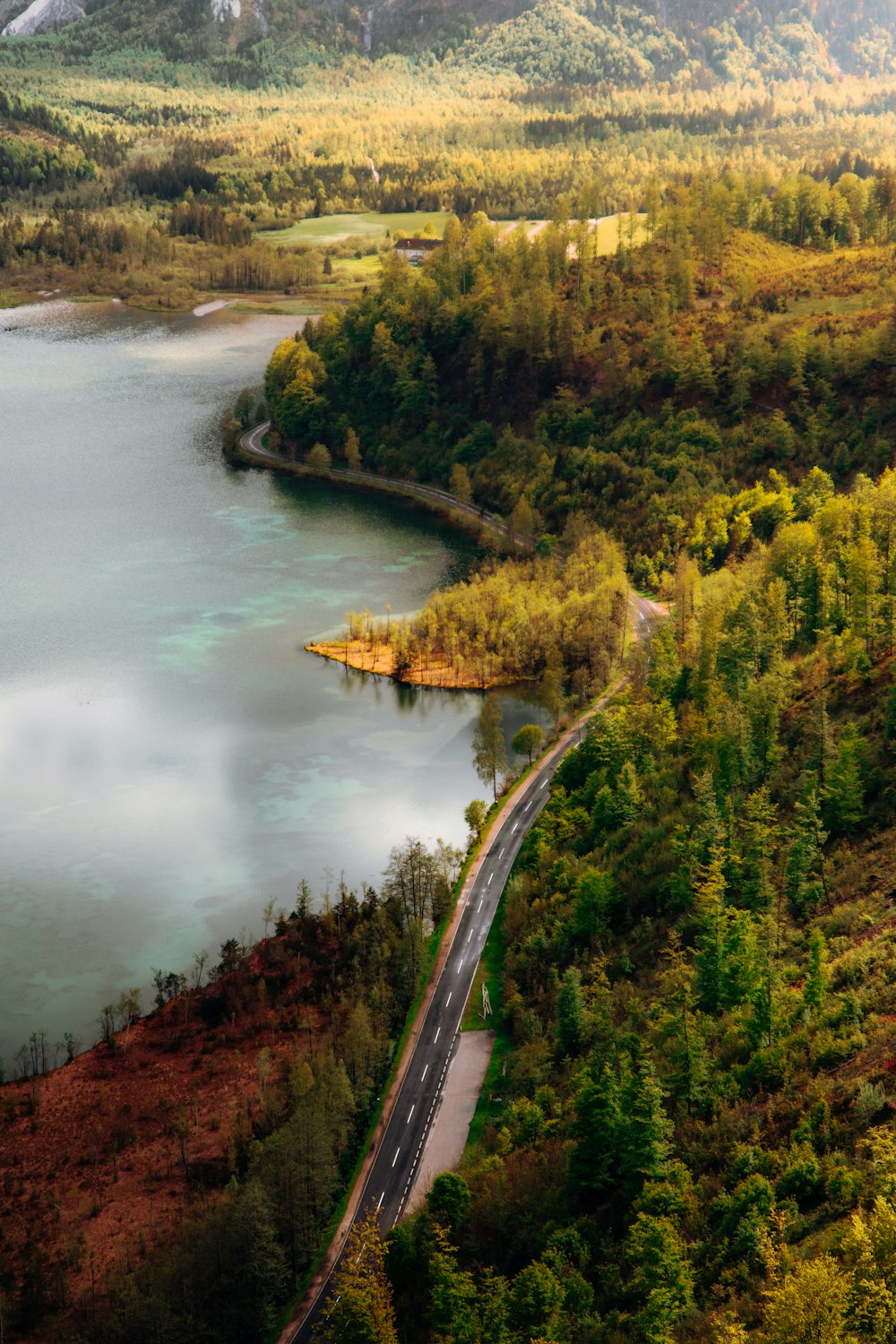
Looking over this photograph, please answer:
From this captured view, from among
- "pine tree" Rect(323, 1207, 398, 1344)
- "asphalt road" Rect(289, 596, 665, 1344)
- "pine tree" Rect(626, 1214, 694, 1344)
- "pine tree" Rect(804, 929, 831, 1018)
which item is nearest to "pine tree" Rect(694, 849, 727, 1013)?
"pine tree" Rect(804, 929, 831, 1018)

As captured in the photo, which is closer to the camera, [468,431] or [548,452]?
[548,452]

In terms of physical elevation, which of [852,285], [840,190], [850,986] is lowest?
[850,986]

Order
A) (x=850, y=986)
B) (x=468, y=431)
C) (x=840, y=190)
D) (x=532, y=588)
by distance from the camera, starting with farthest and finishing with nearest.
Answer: (x=840, y=190) → (x=468, y=431) → (x=532, y=588) → (x=850, y=986)

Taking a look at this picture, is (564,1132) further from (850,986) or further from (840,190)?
(840,190)

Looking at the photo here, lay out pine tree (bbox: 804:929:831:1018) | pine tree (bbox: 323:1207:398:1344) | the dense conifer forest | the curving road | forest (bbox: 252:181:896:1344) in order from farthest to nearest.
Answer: the curving road
pine tree (bbox: 804:929:831:1018)
pine tree (bbox: 323:1207:398:1344)
the dense conifer forest
forest (bbox: 252:181:896:1344)

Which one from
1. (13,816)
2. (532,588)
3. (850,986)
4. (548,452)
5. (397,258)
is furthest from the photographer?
(397,258)

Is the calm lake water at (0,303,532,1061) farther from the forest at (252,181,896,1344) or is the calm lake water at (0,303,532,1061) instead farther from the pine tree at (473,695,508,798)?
the forest at (252,181,896,1344)

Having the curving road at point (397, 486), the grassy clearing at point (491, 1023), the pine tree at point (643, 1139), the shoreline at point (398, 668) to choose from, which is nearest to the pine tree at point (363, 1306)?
the pine tree at point (643, 1139)

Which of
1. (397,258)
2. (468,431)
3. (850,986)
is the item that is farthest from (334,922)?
(397,258)
